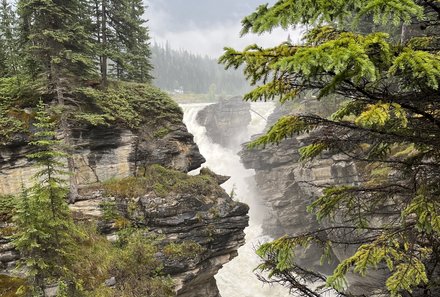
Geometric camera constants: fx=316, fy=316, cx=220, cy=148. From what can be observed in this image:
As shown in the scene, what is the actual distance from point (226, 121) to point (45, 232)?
156ft

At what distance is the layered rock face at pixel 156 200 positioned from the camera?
15.6 meters

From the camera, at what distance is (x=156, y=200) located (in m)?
16.4

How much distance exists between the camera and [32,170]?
1609 cm

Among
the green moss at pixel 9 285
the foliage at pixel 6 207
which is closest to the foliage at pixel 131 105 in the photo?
the foliage at pixel 6 207

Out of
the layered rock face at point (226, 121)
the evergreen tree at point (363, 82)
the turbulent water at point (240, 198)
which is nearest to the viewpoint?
the evergreen tree at point (363, 82)

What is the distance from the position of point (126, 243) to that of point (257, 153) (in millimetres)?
24046

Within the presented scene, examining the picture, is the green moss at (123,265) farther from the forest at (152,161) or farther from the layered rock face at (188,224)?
the layered rock face at (188,224)

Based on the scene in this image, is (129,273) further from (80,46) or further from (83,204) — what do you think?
(80,46)

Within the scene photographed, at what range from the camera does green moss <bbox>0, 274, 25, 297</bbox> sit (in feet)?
38.3

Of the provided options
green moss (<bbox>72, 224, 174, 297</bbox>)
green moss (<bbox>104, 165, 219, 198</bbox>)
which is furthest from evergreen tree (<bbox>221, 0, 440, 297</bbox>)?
green moss (<bbox>104, 165, 219, 198</bbox>)

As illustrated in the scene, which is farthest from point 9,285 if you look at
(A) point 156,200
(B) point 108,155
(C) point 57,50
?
(C) point 57,50

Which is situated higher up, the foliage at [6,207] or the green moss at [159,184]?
the green moss at [159,184]

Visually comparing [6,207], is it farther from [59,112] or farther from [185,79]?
[185,79]

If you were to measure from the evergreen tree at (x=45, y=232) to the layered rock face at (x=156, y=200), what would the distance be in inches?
119
